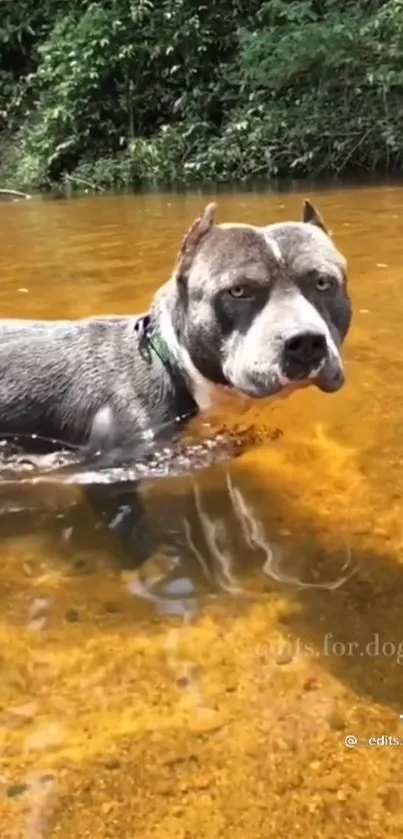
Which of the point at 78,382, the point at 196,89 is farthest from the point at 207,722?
the point at 196,89

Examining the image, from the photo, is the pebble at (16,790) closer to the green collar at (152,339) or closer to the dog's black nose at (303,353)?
the dog's black nose at (303,353)

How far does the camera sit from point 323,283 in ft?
9.98

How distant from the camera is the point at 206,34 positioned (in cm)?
1978

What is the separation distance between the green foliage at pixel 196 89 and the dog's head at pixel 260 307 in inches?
519

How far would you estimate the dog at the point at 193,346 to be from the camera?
2.86 meters

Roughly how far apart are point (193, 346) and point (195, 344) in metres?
0.02

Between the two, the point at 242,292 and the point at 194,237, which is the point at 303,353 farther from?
the point at 194,237

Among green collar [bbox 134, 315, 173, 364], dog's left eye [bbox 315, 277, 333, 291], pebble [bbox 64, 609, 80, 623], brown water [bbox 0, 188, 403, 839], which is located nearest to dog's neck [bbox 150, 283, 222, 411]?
green collar [bbox 134, 315, 173, 364]

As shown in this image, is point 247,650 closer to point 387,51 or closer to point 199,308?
point 199,308

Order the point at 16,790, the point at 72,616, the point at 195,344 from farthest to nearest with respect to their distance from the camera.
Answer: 1. the point at 195,344
2. the point at 72,616
3. the point at 16,790

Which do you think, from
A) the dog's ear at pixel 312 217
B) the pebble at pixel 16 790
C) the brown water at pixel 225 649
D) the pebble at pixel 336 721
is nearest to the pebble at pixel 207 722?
the brown water at pixel 225 649

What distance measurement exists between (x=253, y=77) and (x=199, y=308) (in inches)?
623

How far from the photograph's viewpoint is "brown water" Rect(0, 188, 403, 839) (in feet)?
5.96

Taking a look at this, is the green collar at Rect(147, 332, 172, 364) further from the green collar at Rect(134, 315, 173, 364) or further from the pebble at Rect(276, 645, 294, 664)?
the pebble at Rect(276, 645, 294, 664)
